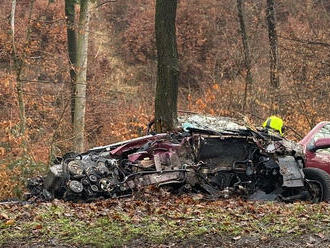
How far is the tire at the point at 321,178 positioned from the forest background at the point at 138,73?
6.30 m

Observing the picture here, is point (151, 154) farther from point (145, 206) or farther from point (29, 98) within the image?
point (29, 98)

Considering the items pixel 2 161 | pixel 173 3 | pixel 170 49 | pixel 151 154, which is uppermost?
pixel 173 3

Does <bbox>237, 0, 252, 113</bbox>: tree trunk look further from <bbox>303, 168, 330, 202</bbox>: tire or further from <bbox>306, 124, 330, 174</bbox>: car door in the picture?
<bbox>303, 168, 330, 202</bbox>: tire

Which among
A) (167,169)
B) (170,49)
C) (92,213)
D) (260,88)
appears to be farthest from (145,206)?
(260,88)

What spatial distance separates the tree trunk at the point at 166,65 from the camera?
14.2 metres

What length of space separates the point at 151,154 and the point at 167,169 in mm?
415

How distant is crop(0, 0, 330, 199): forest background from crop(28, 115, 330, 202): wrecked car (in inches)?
165

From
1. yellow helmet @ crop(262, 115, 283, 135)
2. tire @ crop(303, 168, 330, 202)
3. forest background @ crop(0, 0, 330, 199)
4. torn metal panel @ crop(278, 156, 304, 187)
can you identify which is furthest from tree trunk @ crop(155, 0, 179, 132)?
tire @ crop(303, 168, 330, 202)

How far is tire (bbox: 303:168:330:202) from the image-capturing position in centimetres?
1125

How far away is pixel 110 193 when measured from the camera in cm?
1082

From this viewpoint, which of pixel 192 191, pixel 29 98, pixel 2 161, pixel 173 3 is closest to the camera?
pixel 192 191

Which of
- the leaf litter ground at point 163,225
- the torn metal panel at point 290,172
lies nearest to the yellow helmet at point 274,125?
the torn metal panel at point 290,172

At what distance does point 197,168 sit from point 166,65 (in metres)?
3.50

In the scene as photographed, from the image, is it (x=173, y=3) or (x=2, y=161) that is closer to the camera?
(x=173, y=3)
